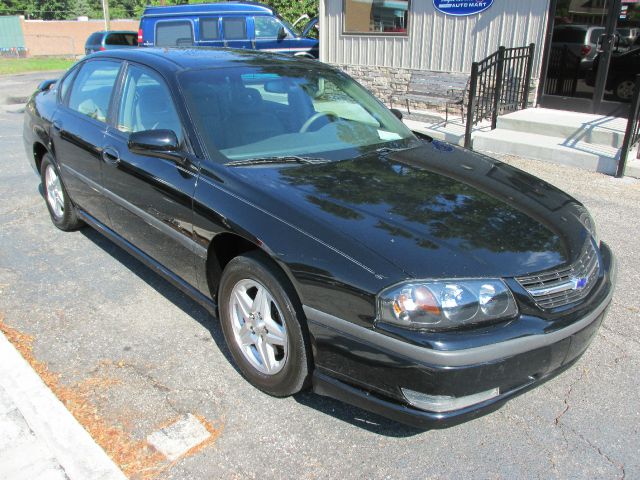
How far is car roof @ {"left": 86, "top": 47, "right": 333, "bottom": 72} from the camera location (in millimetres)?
3602

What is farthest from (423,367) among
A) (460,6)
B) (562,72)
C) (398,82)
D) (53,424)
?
(398,82)

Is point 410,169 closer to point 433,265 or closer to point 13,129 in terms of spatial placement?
point 433,265

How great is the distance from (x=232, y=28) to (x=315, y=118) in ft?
35.8

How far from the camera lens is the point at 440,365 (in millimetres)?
2170

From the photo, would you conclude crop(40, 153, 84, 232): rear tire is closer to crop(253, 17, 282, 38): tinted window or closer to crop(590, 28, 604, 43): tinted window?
crop(590, 28, 604, 43): tinted window

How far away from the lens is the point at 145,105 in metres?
3.67

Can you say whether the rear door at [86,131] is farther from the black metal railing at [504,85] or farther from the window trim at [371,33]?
the window trim at [371,33]

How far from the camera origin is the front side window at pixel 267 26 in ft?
44.5

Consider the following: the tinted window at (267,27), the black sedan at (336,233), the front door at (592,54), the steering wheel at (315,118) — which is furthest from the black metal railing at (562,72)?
the steering wheel at (315,118)

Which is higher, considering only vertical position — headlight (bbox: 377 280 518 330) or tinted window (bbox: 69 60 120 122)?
tinted window (bbox: 69 60 120 122)

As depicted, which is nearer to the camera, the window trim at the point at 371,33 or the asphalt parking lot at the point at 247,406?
the asphalt parking lot at the point at 247,406

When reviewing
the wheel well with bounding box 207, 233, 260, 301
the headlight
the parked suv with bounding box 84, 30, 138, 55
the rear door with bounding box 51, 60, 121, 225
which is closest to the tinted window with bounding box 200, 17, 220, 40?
the parked suv with bounding box 84, 30, 138, 55

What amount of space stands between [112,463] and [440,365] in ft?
4.79

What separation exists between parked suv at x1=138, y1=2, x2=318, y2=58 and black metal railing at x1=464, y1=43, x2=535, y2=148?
5391 mm
